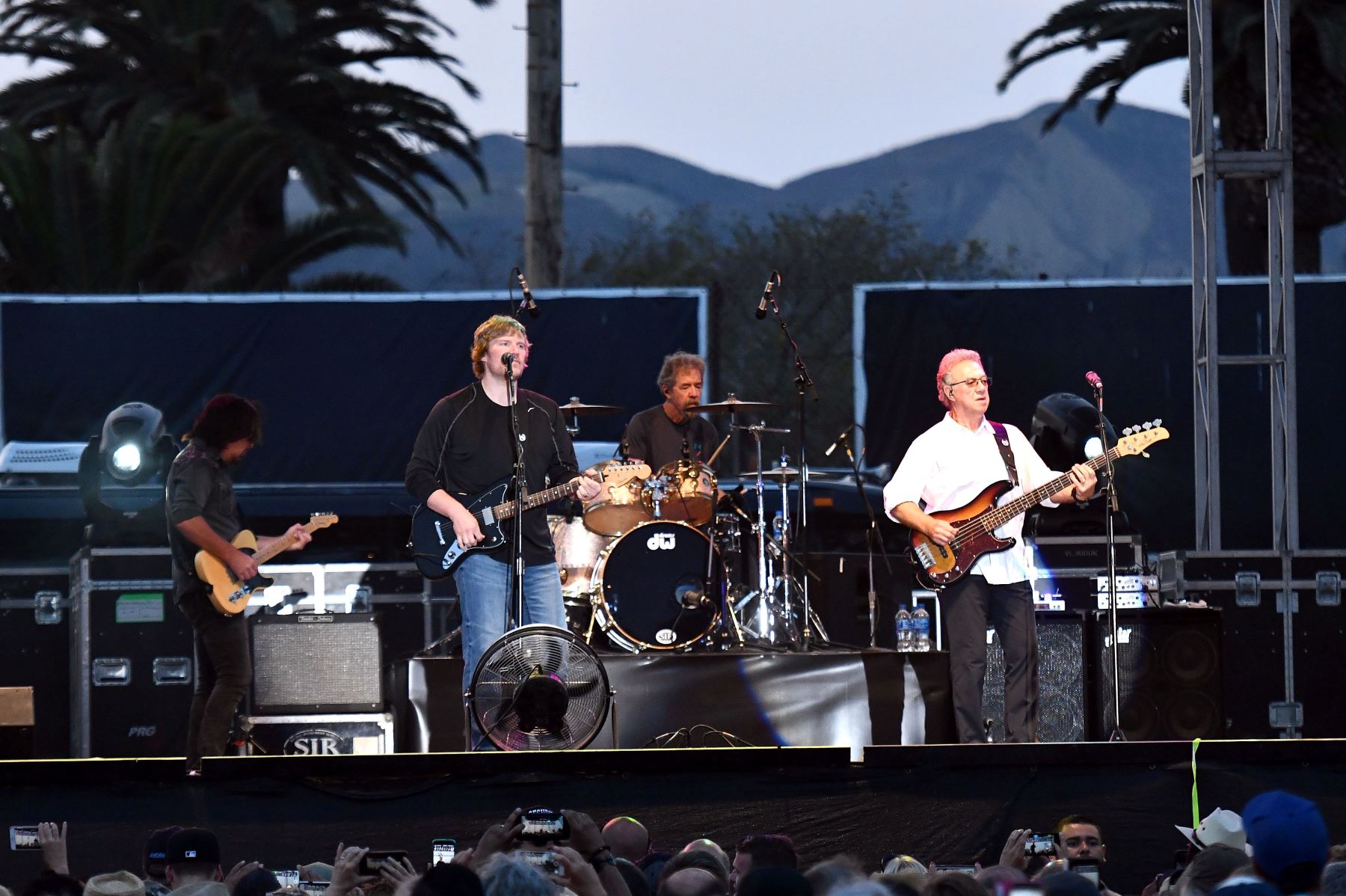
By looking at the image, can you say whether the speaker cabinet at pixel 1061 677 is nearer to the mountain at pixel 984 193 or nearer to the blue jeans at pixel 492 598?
the blue jeans at pixel 492 598

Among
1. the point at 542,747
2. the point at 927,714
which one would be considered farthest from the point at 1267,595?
the point at 542,747

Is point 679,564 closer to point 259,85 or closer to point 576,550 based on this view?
point 576,550

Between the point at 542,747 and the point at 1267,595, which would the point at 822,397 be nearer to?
the point at 1267,595

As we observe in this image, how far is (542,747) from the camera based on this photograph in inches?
351

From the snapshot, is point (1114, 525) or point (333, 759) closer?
point (333, 759)

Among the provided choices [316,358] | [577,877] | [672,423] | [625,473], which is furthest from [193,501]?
[316,358]

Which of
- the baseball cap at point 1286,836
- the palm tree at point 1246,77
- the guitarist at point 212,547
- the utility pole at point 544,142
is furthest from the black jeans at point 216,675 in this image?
the palm tree at point 1246,77

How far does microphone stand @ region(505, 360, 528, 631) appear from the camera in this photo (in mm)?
8688

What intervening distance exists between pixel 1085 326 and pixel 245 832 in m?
9.91

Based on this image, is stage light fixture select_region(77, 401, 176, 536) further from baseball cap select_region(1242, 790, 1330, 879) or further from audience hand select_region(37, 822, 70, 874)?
baseball cap select_region(1242, 790, 1330, 879)

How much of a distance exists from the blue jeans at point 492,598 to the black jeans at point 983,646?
6.54ft

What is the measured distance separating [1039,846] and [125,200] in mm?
16050

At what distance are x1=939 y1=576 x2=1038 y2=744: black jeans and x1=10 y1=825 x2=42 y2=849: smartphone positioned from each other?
4389mm

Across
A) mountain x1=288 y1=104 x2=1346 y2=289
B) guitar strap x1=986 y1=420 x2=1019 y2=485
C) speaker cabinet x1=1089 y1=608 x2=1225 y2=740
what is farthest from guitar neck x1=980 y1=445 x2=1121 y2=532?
mountain x1=288 y1=104 x2=1346 y2=289
